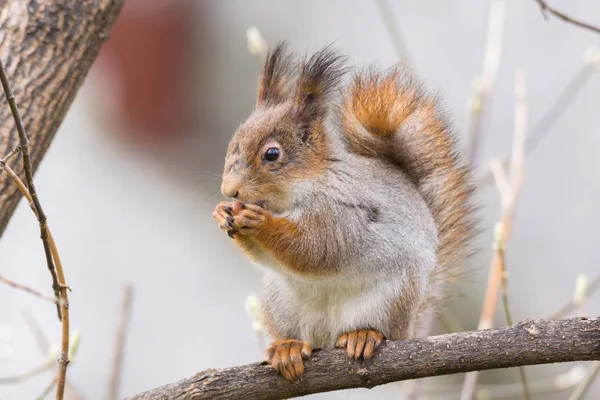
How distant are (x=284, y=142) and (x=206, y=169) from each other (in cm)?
248

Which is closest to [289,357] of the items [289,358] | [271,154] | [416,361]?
[289,358]

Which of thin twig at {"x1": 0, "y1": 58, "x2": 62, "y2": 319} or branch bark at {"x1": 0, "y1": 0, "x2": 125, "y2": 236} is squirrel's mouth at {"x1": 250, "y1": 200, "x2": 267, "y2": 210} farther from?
thin twig at {"x1": 0, "y1": 58, "x2": 62, "y2": 319}

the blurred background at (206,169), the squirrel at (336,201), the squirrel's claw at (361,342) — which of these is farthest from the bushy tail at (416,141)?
the blurred background at (206,169)

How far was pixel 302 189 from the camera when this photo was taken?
287cm

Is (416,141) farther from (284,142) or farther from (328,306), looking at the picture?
(328,306)

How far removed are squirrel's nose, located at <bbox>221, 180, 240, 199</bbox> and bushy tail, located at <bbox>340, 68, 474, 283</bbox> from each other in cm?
57

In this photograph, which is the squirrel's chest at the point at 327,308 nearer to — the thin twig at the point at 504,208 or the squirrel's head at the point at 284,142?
the squirrel's head at the point at 284,142

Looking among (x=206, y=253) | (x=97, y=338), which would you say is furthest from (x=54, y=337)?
(x=206, y=253)

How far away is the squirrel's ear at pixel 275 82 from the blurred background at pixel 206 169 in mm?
2173

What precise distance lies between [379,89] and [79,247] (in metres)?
3.58

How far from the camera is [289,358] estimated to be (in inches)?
103

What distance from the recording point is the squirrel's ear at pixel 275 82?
315cm

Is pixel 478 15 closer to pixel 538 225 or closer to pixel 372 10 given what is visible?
pixel 372 10

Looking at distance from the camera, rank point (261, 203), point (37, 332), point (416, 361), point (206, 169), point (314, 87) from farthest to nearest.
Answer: point (206, 169)
point (37, 332)
point (314, 87)
point (261, 203)
point (416, 361)
